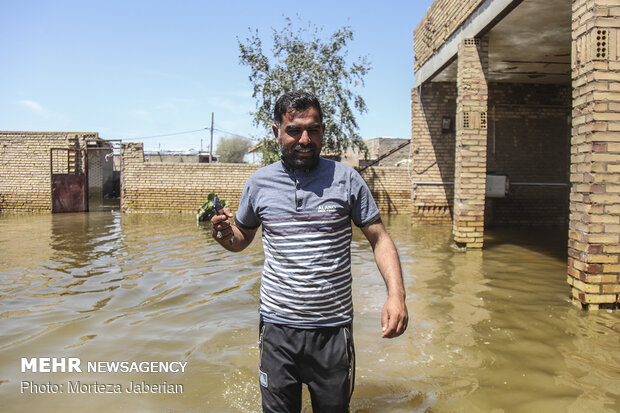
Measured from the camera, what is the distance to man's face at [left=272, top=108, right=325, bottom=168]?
1933 millimetres

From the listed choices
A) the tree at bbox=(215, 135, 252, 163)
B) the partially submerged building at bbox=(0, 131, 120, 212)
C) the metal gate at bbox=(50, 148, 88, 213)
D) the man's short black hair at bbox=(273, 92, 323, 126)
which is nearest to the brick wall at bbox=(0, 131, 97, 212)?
the partially submerged building at bbox=(0, 131, 120, 212)

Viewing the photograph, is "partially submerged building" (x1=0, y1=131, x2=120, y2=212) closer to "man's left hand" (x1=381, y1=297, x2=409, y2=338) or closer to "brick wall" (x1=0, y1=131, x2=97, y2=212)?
"brick wall" (x1=0, y1=131, x2=97, y2=212)

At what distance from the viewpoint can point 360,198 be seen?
1.95m

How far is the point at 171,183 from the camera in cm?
1603

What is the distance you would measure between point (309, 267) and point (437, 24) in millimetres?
8832

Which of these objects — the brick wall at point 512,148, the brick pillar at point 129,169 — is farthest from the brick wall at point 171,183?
the brick wall at point 512,148

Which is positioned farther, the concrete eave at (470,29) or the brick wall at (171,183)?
the brick wall at (171,183)

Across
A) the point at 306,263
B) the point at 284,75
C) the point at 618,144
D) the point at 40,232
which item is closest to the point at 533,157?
the point at 618,144

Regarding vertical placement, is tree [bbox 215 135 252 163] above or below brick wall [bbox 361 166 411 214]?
above

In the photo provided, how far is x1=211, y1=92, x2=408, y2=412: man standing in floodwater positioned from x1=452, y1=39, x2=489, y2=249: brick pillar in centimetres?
580

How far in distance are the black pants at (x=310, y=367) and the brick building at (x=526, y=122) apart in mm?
3294

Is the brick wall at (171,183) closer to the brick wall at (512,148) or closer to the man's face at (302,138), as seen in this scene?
the brick wall at (512,148)

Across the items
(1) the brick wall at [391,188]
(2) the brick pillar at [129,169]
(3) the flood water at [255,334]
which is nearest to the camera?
(3) the flood water at [255,334]

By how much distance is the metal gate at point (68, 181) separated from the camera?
15.3 metres
